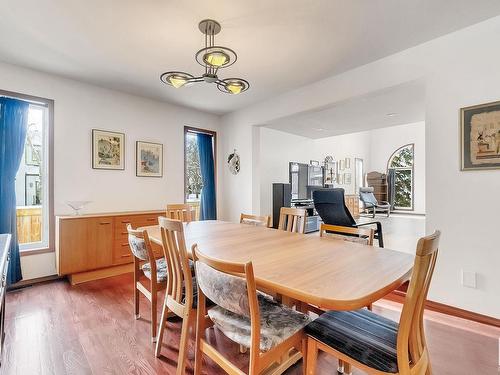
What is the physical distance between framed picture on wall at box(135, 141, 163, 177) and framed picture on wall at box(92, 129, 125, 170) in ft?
0.77

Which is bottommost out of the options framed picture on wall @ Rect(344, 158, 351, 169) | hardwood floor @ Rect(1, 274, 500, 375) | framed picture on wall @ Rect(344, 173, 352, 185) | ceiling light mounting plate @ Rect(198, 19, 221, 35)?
hardwood floor @ Rect(1, 274, 500, 375)

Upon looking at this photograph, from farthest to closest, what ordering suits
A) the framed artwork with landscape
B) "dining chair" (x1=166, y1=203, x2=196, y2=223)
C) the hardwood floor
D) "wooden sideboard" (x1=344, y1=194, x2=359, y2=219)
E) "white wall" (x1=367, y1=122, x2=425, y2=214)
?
1. "white wall" (x1=367, y1=122, x2=425, y2=214)
2. "wooden sideboard" (x1=344, y1=194, x2=359, y2=219)
3. "dining chair" (x1=166, y1=203, x2=196, y2=223)
4. the framed artwork with landscape
5. the hardwood floor

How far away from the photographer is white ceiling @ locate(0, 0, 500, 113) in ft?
6.50

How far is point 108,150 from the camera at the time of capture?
12.1 ft

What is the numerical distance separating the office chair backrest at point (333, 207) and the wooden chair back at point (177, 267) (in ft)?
8.31

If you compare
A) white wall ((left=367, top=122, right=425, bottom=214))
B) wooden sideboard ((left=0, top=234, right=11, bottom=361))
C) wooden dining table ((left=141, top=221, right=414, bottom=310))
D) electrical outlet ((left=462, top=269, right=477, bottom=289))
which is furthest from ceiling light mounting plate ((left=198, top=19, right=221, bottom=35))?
white wall ((left=367, top=122, right=425, bottom=214))

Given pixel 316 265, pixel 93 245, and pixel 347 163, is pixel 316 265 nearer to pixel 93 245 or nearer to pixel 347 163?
pixel 93 245

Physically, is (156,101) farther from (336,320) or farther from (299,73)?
(336,320)

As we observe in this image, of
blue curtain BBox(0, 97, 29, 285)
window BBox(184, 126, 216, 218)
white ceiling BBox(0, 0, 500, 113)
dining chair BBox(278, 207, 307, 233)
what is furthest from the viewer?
window BBox(184, 126, 216, 218)

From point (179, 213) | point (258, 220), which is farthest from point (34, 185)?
point (258, 220)

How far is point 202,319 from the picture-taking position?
1375 millimetres

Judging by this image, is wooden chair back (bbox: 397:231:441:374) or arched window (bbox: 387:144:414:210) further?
arched window (bbox: 387:144:414:210)

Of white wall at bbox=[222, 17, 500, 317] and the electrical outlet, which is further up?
white wall at bbox=[222, 17, 500, 317]

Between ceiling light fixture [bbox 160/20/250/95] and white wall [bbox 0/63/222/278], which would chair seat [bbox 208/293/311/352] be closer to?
ceiling light fixture [bbox 160/20/250/95]
